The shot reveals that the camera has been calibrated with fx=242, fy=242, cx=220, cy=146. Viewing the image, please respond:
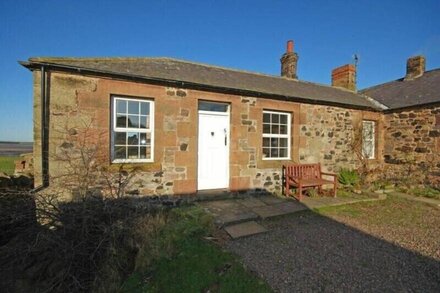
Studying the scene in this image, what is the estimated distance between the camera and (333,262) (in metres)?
3.68

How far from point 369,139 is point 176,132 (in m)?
8.58

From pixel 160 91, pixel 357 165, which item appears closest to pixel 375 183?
pixel 357 165

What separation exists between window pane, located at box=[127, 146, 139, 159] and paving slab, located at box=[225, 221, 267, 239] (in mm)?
2998

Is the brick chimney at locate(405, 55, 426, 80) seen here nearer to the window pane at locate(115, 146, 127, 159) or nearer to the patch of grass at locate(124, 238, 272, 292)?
the patch of grass at locate(124, 238, 272, 292)

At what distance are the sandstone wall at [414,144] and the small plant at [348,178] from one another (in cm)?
236

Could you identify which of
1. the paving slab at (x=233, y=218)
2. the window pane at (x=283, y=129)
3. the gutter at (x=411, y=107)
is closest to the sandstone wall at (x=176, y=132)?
the window pane at (x=283, y=129)

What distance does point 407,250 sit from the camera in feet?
13.6

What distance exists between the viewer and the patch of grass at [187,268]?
10.5 ft

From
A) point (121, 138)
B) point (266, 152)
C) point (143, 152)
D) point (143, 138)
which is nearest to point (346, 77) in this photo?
point (266, 152)

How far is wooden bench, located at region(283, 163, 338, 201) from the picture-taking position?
23.3ft

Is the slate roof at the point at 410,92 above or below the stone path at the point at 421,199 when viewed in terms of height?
above

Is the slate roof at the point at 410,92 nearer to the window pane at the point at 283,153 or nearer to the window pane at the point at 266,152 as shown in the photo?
the window pane at the point at 283,153

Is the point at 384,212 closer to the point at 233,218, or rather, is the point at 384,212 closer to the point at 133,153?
the point at 233,218

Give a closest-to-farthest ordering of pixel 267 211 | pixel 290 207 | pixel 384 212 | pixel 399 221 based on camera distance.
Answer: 1. pixel 399 221
2. pixel 267 211
3. pixel 290 207
4. pixel 384 212
